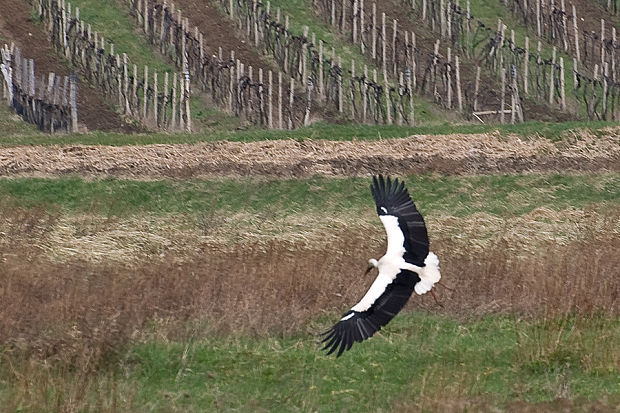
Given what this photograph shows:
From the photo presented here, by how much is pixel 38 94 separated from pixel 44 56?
155 inches

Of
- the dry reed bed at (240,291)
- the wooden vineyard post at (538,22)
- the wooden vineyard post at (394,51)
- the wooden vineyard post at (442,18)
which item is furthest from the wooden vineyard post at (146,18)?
the dry reed bed at (240,291)

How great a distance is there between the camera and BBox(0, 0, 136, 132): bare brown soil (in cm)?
3034

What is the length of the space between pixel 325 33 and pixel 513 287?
2271 centimetres

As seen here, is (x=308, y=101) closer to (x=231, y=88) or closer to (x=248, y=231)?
(x=231, y=88)

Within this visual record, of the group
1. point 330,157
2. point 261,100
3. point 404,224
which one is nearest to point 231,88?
point 261,100

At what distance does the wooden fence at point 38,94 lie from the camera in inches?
1152

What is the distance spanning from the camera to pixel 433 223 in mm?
17266

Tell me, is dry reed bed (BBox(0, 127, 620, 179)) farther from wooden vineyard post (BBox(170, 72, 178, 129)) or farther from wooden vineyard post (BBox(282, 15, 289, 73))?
wooden vineyard post (BBox(282, 15, 289, 73))

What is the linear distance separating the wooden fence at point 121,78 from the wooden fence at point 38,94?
1129 mm

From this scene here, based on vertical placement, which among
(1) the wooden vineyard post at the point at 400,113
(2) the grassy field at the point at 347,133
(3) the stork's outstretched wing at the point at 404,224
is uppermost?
(1) the wooden vineyard post at the point at 400,113

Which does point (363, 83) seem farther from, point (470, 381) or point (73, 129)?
point (470, 381)

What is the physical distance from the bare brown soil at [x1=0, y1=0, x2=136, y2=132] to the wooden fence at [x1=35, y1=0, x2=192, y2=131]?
0.30 meters

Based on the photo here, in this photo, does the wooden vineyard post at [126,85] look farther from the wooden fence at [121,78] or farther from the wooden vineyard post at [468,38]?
the wooden vineyard post at [468,38]

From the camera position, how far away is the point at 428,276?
10.3 meters
